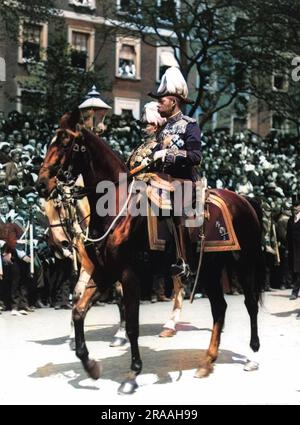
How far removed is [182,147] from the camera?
771 cm

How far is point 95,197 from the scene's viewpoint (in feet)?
24.8

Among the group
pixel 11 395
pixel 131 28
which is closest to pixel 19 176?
pixel 11 395

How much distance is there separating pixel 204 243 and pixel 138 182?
3.57 ft

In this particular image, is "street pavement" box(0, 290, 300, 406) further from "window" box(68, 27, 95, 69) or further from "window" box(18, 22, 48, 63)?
"window" box(68, 27, 95, 69)

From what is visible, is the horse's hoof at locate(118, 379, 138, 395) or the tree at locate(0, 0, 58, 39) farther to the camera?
the tree at locate(0, 0, 58, 39)

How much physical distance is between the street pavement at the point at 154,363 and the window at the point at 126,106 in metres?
27.9

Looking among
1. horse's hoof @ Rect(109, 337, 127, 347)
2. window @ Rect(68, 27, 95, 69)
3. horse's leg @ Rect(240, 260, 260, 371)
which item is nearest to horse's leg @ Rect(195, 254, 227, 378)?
horse's leg @ Rect(240, 260, 260, 371)

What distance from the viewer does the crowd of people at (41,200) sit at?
13992mm

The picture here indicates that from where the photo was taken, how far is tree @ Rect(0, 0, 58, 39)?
80.4 feet

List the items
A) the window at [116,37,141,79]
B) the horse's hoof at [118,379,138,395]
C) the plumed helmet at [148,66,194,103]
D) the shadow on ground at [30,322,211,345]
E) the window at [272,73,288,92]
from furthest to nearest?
the window at [116,37,141,79], the window at [272,73,288,92], the shadow on ground at [30,322,211,345], the plumed helmet at [148,66,194,103], the horse's hoof at [118,379,138,395]

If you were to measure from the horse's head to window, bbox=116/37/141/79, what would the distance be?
111 feet

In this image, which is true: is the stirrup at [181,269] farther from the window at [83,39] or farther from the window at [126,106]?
the window at [126,106]

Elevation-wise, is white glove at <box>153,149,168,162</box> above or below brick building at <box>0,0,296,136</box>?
below

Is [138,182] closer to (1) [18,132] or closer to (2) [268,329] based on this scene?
(2) [268,329]
